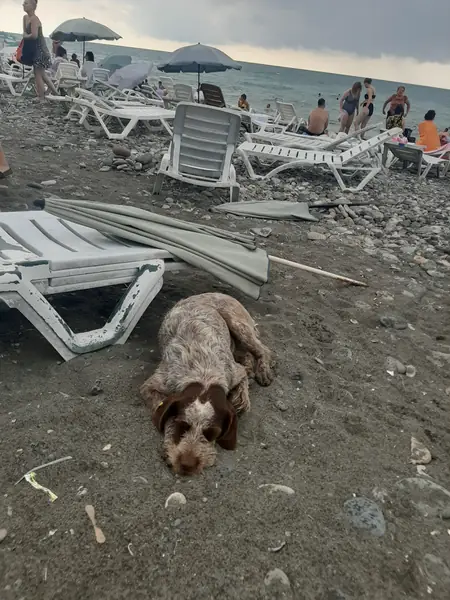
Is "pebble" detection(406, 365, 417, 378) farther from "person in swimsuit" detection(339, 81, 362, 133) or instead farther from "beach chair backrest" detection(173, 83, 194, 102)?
"person in swimsuit" detection(339, 81, 362, 133)

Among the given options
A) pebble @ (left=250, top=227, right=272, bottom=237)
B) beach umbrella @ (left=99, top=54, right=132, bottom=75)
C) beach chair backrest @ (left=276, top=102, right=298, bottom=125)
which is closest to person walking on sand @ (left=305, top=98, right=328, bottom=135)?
beach chair backrest @ (left=276, top=102, right=298, bottom=125)

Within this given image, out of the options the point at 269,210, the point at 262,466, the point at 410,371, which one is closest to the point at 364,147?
the point at 269,210

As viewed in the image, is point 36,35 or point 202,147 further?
point 36,35

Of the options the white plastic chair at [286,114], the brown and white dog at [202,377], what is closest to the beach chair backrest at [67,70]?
the white plastic chair at [286,114]

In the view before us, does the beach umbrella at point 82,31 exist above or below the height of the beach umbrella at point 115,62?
above

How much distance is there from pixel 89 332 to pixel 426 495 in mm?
2350

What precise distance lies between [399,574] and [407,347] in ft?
8.04

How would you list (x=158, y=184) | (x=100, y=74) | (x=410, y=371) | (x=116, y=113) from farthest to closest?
(x=100, y=74) → (x=116, y=113) → (x=158, y=184) → (x=410, y=371)

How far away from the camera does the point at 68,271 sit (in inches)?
141

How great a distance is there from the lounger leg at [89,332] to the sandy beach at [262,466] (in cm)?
11

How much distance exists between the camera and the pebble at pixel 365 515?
2.55 metres

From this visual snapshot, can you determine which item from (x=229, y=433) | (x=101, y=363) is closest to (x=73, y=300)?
(x=101, y=363)

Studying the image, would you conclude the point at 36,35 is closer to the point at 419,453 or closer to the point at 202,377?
the point at 202,377

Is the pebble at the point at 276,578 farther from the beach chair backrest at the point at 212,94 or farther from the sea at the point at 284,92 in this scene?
the sea at the point at 284,92
